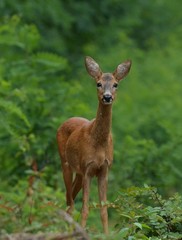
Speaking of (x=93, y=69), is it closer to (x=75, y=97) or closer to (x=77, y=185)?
(x=77, y=185)

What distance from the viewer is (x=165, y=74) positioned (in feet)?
77.2

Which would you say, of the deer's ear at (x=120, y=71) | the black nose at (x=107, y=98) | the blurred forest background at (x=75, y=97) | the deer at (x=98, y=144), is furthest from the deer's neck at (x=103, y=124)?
the blurred forest background at (x=75, y=97)

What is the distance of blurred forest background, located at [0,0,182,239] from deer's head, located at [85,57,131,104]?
97 cm

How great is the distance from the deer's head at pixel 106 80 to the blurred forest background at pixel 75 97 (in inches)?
38.2

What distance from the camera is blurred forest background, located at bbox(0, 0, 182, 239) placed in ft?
40.6

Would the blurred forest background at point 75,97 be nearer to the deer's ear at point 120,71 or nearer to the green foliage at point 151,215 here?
the green foliage at point 151,215

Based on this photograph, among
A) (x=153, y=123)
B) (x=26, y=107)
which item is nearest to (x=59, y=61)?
(x=26, y=107)

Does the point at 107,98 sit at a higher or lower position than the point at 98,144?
higher

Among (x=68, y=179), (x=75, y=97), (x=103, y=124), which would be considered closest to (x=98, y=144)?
(x=103, y=124)

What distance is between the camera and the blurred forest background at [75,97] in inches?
487

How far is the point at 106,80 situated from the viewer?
28.3 feet

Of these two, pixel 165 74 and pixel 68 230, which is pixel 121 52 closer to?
pixel 165 74

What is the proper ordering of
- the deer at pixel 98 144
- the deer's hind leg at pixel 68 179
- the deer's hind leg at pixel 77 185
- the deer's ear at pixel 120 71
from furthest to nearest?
the deer's hind leg at pixel 77 185, the deer's hind leg at pixel 68 179, the deer's ear at pixel 120 71, the deer at pixel 98 144

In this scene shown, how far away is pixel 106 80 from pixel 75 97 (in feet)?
21.8
